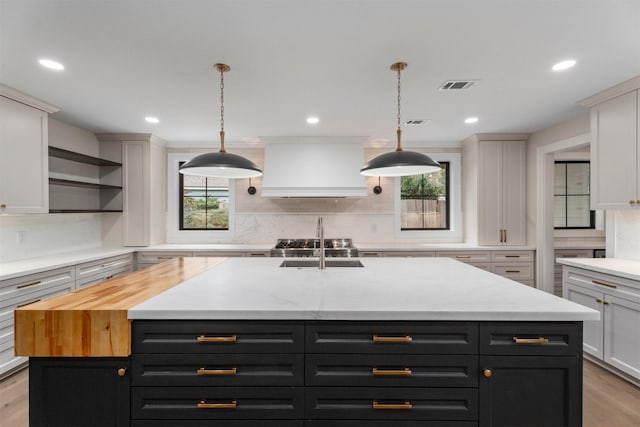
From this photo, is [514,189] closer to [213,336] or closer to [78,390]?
[213,336]

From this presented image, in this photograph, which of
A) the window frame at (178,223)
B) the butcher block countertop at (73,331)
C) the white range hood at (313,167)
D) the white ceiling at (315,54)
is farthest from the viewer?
the window frame at (178,223)

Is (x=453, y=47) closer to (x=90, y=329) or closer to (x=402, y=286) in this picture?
(x=402, y=286)

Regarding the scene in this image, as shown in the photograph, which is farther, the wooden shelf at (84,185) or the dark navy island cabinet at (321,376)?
the wooden shelf at (84,185)

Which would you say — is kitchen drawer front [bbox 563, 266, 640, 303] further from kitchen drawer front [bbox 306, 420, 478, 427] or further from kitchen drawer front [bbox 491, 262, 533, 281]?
kitchen drawer front [bbox 306, 420, 478, 427]

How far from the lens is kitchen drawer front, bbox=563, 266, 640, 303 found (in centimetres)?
232

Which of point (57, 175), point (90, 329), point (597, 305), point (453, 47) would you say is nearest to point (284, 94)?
point (453, 47)

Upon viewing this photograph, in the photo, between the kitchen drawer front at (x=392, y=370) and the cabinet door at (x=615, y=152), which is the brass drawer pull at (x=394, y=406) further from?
the cabinet door at (x=615, y=152)

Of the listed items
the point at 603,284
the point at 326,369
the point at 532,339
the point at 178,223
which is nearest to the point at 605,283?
the point at 603,284

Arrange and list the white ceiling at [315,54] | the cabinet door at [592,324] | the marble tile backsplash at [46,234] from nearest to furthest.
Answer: the white ceiling at [315,54] → the cabinet door at [592,324] → the marble tile backsplash at [46,234]

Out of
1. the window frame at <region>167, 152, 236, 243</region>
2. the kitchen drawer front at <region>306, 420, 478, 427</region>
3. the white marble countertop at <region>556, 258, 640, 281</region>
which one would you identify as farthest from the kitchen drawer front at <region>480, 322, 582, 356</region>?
the window frame at <region>167, 152, 236, 243</region>

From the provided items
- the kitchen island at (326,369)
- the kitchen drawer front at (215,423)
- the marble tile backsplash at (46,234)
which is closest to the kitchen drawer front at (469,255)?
the kitchen island at (326,369)

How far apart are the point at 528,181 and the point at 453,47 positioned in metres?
2.96

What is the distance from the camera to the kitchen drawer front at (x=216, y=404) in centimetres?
133

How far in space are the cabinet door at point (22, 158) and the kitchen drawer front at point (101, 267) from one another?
664 millimetres
